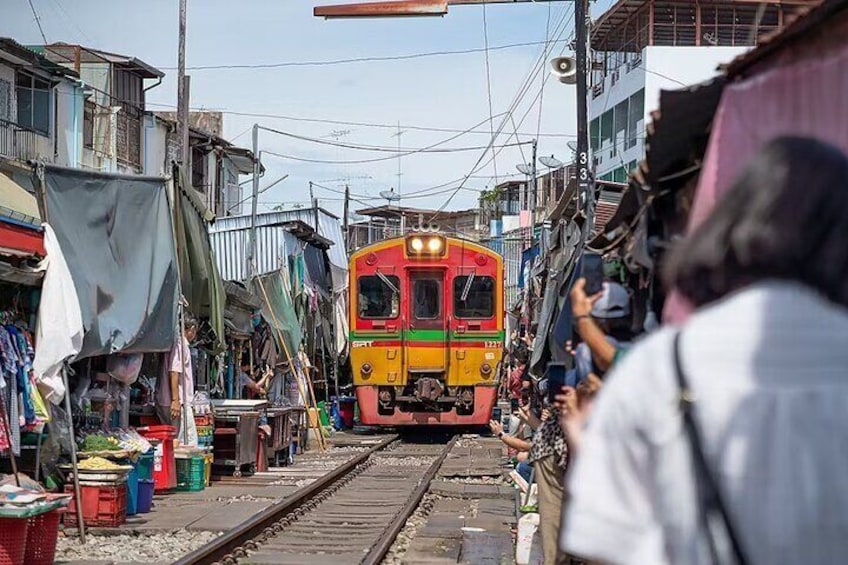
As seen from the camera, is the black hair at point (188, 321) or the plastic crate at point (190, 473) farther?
the black hair at point (188, 321)

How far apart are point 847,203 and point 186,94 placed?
1815 cm

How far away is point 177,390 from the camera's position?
13.8 metres

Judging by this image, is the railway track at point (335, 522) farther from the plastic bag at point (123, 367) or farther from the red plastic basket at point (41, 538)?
the plastic bag at point (123, 367)

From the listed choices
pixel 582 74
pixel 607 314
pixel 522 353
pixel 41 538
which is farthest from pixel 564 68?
pixel 607 314

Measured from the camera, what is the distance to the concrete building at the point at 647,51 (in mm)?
32875

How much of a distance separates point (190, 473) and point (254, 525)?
335cm

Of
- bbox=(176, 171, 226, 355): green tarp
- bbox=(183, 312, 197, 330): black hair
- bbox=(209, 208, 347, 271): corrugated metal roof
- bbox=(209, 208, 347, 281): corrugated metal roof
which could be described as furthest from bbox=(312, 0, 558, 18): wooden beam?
bbox=(209, 208, 347, 271): corrugated metal roof

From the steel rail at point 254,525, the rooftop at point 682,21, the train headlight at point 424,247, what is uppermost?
the rooftop at point 682,21

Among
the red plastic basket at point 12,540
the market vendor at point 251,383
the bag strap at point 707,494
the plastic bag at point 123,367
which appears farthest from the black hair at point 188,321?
the bag strap at point 707,494

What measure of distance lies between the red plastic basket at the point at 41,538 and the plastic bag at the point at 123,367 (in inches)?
161

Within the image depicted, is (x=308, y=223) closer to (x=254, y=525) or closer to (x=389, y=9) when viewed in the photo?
(x=389, y=9)

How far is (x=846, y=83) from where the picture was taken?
3553mm

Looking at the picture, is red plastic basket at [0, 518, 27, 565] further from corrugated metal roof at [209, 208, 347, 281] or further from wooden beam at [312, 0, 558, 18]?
corrugated metal roof at [209, 208, 347, 281]

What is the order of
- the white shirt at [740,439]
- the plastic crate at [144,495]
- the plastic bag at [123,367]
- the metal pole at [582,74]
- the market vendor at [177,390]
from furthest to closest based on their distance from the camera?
the metal pole at [582,74] → the market vendor at [177,390] → the plastic bag at [123,367] → the plastic crate at [144,495] → the white shirt at [740,439]
